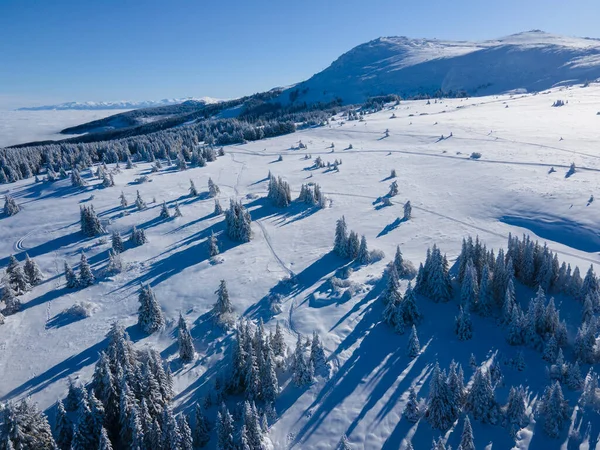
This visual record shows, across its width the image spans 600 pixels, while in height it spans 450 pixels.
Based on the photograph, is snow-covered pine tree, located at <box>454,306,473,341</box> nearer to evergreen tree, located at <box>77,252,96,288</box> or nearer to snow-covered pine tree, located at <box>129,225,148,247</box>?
evergreen tree, located at <box>77,252,96,288</box>

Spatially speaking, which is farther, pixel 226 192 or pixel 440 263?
pixel 226 192

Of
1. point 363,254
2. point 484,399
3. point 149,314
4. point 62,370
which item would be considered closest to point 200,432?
point 149,314

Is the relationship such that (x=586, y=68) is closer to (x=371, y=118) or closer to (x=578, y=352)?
(x=371, y=118)

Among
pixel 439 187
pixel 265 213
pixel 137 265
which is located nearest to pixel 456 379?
pixel 137 265

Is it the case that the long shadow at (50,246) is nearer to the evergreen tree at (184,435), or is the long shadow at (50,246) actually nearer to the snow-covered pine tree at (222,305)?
the snow-covered pine tree at (222,305)

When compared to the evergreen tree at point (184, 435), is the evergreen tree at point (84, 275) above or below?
above

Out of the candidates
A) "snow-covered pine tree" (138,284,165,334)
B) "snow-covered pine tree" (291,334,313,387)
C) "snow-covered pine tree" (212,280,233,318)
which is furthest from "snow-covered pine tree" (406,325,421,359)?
"snow-covered pine tree" (138,284,165,334)

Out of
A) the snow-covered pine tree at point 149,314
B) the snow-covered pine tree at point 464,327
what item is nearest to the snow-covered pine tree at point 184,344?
the snow-covered pine tree at point 149,314

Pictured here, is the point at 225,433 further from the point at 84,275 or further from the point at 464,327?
the point at 84,275
